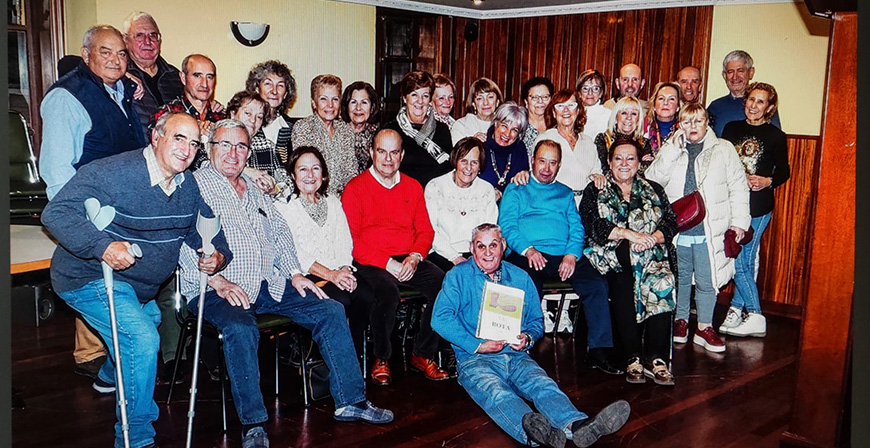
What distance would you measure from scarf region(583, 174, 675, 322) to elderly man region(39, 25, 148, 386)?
2514 millimetres

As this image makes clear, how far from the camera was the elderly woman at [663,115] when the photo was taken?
5.25m

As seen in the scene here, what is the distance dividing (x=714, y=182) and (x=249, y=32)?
13.7ft

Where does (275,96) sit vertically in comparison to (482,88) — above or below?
below

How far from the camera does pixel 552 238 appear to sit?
4.69 m

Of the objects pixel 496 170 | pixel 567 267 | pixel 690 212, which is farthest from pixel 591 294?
pixel 496 170

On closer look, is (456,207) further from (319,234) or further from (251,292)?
(251,292)

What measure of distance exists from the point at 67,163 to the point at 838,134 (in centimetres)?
309

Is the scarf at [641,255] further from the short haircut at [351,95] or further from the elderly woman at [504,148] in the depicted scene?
the short haircut at [351,95]

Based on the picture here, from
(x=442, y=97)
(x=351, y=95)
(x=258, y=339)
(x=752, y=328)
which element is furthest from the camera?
(x=752, y=328)

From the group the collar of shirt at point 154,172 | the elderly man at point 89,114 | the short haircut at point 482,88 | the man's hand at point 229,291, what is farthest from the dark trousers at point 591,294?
the elderly man at point 89,114

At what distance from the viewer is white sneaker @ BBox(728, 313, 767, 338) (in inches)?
209

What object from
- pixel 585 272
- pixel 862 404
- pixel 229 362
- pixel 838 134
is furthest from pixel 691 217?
pixel 862 404

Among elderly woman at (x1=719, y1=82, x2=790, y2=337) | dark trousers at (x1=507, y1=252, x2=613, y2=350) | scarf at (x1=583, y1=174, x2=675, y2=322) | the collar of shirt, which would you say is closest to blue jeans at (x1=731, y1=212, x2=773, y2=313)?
elderly woman at (x1=719, y1=82, x2=790, y2=337)

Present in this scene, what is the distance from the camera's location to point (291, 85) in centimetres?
472
